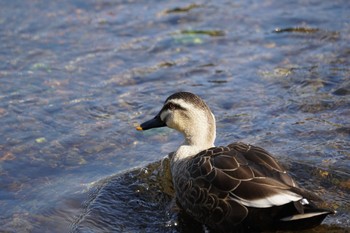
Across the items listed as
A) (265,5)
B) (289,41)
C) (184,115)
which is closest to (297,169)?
(184,115)

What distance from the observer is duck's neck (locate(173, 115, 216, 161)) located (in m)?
8.02

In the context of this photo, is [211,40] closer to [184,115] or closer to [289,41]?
[289,41]

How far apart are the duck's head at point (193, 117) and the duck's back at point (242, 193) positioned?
2.17 feet

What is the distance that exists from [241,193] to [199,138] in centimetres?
153

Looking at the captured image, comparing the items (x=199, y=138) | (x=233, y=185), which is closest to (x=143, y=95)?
(x=199, y=138)

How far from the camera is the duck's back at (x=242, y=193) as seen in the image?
6426mm

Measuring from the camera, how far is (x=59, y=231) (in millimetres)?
7395

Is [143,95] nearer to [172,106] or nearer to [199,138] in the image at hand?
[172,106]

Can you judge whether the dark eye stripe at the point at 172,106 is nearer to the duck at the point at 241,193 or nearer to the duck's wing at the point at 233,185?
the duck at the point at 241,193

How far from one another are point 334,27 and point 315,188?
5405 mm

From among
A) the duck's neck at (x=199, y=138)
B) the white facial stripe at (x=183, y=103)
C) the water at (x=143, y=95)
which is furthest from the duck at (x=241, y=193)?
the white facial stripe at (x=183, y=103)

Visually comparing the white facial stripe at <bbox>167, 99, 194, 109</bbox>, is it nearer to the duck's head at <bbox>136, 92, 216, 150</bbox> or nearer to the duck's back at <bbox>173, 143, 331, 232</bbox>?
the duck's head at <bbox>136, 92, 216, 150</bbox>

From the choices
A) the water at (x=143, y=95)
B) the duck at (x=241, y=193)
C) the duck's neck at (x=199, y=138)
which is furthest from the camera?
the duck's neck at (x=199, y=138)

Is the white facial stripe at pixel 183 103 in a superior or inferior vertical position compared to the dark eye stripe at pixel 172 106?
superior
